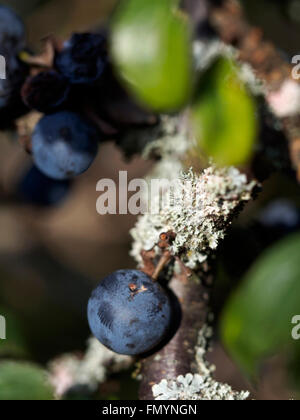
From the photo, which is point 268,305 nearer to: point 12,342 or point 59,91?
point 59,91

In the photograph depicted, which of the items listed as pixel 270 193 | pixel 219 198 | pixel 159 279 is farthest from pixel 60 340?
pixel 219 198

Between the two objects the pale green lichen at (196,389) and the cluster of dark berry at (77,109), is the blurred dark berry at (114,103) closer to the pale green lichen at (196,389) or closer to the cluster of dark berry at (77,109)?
the cluster of dark berry at (77,109)

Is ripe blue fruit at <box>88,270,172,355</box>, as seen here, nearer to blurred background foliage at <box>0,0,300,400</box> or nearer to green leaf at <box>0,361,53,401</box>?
blurred background foliage at <box>0,0,300,400</box>

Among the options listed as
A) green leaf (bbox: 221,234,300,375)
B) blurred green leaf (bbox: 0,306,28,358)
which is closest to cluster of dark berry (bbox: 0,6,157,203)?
green leaf (bbox: 221,234,300,375)

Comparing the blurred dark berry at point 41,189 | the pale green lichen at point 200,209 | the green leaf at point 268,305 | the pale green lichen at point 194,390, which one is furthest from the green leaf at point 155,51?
the blurred dark berry at point 41,189

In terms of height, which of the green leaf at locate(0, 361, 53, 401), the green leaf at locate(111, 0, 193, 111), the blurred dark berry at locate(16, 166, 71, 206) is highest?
the blurred dark berry at locate(16, 166, 71, 206)

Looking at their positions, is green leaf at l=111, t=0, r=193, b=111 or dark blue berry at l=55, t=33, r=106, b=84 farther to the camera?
dark blue berry at l=55, t=33, r=106, b=84
